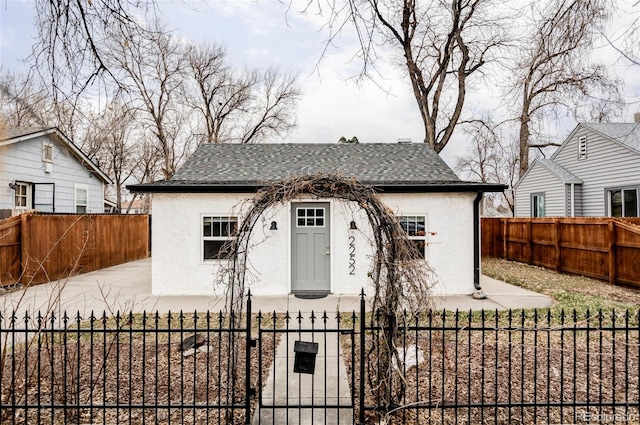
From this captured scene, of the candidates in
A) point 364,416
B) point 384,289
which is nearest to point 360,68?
point 384,289

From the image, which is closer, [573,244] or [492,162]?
[573,244]

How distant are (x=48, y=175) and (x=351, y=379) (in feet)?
48.5

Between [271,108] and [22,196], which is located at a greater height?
[271,108]

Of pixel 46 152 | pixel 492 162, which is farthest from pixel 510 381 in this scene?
pixel 492 162

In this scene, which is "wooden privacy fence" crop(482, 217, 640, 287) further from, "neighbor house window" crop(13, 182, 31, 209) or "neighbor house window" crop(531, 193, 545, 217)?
"neighbor house window" crop(13, 182, 31, 209)

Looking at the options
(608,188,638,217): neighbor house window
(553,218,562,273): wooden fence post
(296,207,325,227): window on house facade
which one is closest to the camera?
(296,207,325,227): window on house facade

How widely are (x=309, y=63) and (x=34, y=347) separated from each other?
19.6 feet

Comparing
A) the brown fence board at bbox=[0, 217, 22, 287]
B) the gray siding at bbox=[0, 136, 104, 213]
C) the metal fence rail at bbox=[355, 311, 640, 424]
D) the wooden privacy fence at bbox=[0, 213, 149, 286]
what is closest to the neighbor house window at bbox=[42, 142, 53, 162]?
the gray siding at bbox=[0, 136, 104, 213]

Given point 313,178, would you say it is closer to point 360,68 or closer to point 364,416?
point 360,68

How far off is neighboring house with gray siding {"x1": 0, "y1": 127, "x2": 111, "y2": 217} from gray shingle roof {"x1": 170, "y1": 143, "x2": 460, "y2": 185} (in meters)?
3.62

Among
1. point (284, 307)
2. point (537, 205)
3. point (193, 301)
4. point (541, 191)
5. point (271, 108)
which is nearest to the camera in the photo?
point (284, 307)

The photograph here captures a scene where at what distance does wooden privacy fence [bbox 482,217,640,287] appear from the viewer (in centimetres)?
1029

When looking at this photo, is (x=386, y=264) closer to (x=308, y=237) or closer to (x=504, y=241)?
(x=308, y=237)

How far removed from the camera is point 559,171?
18.1 m
